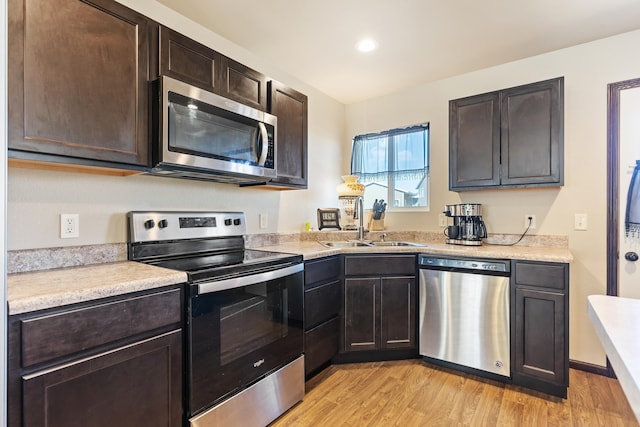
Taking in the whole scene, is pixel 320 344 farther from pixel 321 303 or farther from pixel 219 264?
pixel 219 264

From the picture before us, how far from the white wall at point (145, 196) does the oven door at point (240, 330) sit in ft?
2.36

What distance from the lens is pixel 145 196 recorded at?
1.92 metres

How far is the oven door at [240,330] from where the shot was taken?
57.3 inches

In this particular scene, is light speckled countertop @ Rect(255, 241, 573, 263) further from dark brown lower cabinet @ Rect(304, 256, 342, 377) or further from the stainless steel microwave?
the stainless steel microwave

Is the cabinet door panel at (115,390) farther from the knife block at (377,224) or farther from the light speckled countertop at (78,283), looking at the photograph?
the knife block at (377,224)

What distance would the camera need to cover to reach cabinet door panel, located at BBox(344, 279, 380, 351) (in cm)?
247

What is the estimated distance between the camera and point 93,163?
145 centimetres

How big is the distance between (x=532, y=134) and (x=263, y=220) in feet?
7.09

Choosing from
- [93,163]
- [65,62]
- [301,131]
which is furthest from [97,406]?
[301,131]

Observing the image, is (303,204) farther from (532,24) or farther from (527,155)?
(532,24)

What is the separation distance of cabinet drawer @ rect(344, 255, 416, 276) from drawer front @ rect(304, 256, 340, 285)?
0.09 metres

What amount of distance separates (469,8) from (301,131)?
4.48 ft

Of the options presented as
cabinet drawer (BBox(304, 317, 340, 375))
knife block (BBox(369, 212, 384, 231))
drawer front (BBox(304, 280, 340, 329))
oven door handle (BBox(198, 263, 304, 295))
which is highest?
knife block (BBox(369, 212, 384, 231))

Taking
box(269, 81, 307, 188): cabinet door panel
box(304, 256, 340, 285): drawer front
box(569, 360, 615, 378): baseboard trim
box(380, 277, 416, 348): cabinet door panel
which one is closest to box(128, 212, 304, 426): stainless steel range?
box(304, 256, 340, 285): drawer front
